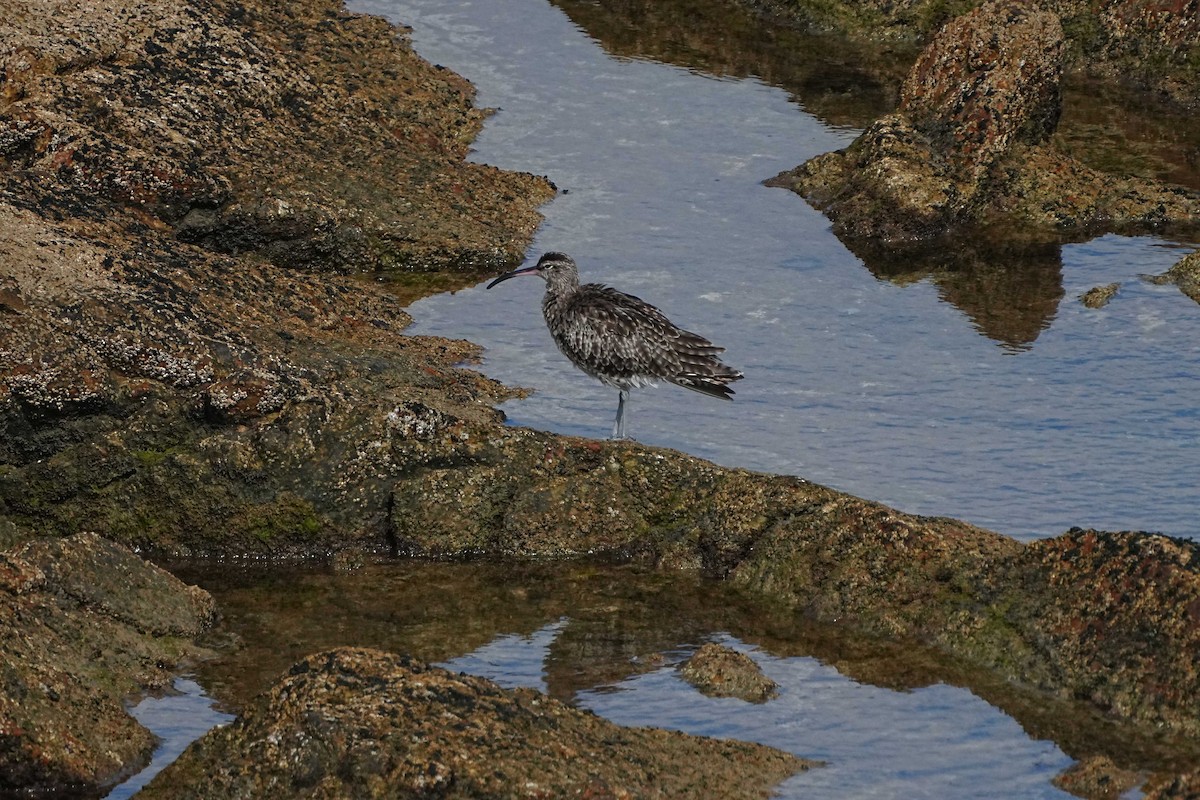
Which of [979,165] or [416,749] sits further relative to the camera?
[979,165]

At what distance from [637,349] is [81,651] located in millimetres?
6506

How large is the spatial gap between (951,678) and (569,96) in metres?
15.4

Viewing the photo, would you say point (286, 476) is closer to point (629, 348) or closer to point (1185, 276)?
point (629, 348)

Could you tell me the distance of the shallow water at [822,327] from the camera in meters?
15.4

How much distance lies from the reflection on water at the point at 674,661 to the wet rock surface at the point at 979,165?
9.41m

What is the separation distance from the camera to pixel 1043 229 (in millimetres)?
21844

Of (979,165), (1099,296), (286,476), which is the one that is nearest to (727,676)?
(286,476)

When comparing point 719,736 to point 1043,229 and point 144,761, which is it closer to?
point 144,761

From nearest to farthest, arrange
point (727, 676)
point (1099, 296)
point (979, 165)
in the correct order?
point (727, 676) → point (1099, 296) → point (979, 165)

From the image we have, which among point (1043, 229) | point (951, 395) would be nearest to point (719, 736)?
point (951, 395)

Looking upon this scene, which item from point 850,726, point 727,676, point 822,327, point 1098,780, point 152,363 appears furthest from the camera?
point 822,327

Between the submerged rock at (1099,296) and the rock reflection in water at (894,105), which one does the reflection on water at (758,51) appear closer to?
the rock reflection in water at (894,105)

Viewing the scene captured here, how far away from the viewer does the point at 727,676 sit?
38.1ft

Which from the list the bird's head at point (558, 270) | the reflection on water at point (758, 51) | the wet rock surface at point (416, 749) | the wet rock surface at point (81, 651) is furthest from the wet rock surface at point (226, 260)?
the reflection on water at point (758, 51)
